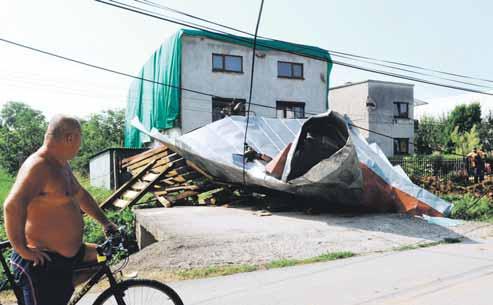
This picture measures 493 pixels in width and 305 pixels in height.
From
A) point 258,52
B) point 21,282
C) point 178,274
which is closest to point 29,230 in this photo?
point 21,282

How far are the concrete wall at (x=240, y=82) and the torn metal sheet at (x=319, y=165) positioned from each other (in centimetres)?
1010

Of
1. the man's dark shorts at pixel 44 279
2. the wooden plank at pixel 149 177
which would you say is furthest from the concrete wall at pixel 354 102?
the man's dark shorts at pixel 44 279

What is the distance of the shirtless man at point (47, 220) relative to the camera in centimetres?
240

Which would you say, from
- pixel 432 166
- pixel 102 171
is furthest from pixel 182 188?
pixel 432 166

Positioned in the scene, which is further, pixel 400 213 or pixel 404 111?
pixel 404 111

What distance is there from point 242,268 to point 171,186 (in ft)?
26.2

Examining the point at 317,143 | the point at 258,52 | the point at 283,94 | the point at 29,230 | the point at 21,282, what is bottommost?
the point at 21,282

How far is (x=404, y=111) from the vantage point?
3428 centimetres

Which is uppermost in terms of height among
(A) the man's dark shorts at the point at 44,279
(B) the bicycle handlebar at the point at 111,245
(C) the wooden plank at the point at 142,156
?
(C) the wooden plank at the point at 142,156

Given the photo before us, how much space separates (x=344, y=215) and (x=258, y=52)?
15.5 m

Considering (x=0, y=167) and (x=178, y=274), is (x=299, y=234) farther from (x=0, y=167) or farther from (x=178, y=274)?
(x=0, y=167)

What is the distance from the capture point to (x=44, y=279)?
253 centimetres

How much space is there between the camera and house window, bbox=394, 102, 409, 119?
1331 inches

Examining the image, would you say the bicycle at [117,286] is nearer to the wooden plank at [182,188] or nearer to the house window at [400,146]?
the wooden plank at [182,188]
